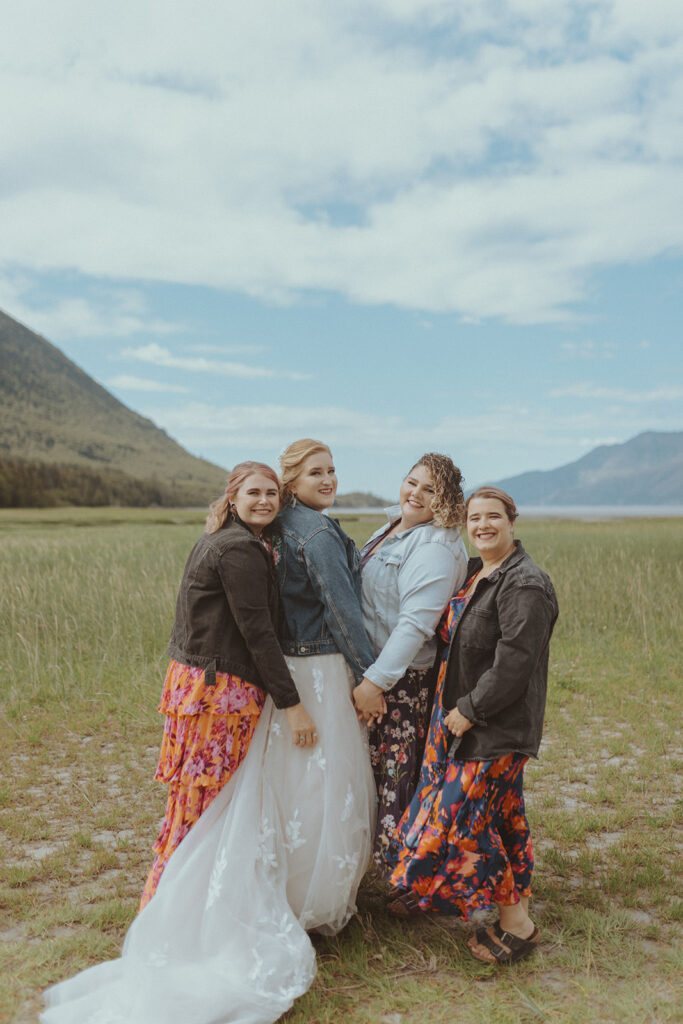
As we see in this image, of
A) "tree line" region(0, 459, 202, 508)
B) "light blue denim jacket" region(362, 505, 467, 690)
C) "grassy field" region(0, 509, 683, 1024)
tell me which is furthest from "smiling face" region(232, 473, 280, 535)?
"tree line" region(0, 459, 202, 508)

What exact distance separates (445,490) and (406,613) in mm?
572

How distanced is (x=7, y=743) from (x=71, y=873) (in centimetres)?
277

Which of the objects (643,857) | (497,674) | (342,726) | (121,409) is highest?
(121,409)

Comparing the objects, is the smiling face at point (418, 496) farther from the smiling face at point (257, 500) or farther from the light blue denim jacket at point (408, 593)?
the smiling face at point (257, 500)

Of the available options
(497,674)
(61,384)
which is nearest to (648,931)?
(497,674)

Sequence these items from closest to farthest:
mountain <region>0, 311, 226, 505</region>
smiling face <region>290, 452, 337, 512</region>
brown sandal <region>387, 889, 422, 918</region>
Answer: smiling face <region>290, 452, 337, 512</region>
brown sandal <region>387, 889, 422, 918</region>
mountain <region>0, 311, 226, 505</region>

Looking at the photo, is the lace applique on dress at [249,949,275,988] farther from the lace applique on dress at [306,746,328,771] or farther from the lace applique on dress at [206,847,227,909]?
the lace applique on dress at [306,746,328,771]

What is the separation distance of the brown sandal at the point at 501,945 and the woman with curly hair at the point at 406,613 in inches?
21.5

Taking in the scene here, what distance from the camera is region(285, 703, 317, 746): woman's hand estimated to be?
3334 millimetres

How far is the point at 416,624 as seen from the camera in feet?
11.0

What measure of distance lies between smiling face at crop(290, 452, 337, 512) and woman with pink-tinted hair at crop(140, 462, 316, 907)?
109mm

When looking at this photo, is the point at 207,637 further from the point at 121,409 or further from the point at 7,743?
the point at 121,409

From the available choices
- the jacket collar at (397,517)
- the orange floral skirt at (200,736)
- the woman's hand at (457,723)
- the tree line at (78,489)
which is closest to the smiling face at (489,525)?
the jacket collar at (397,517)

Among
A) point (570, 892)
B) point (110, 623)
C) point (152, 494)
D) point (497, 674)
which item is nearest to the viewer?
point (497, 674)
